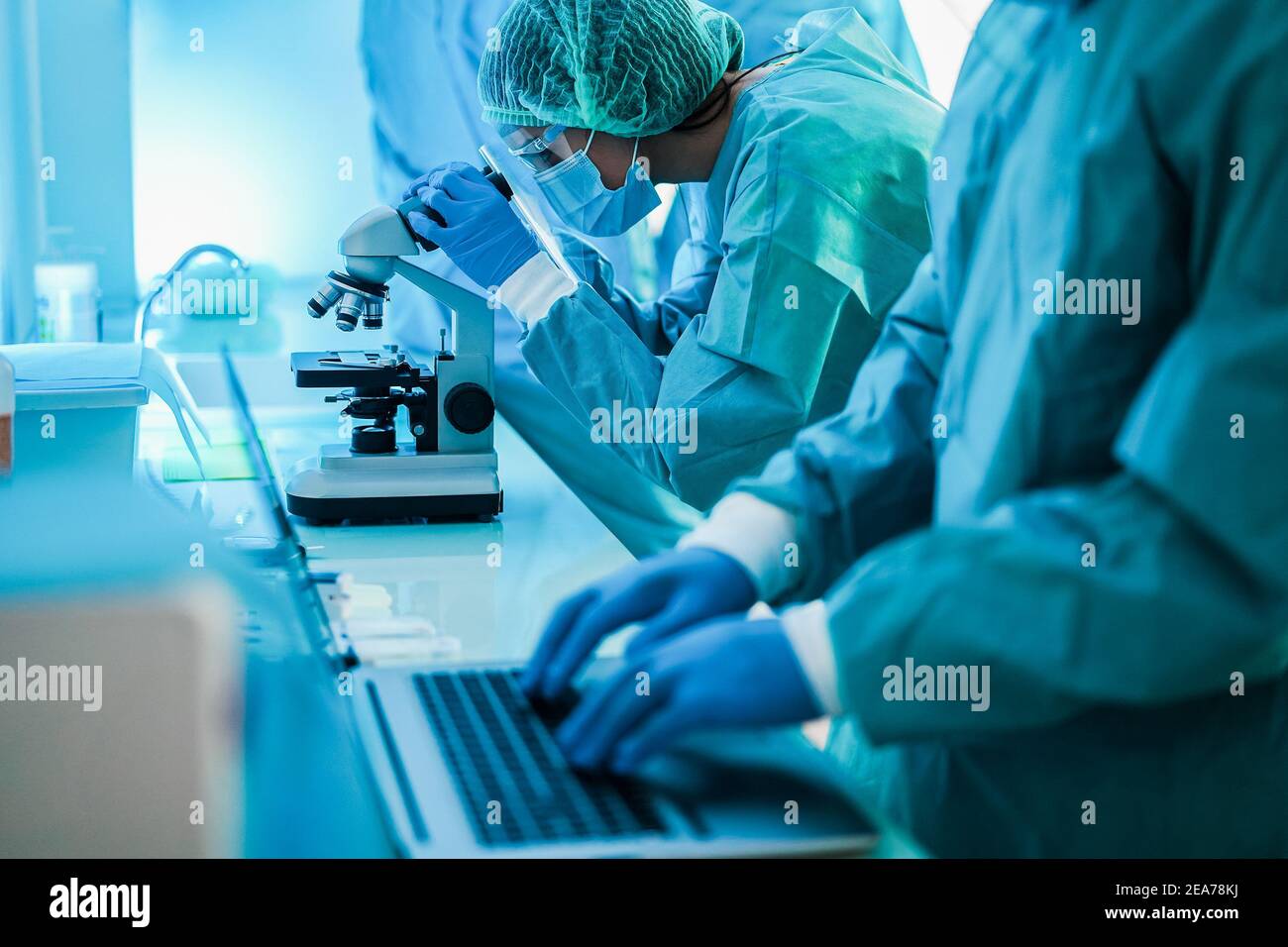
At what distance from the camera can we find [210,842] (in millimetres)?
1040

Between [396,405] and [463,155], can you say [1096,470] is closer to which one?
[396,405]

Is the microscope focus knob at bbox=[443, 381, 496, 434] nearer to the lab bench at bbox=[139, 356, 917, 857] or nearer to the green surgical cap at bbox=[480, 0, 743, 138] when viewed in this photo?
the lab bench at bbox=[139, 356, 917, 857]

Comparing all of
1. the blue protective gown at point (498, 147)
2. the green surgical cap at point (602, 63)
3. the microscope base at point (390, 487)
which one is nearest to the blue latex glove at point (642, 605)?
the microscope base at point (390, 487)

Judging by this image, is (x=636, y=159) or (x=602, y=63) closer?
(x=602, y=63)

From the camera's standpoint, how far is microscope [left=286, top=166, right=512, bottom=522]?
163 cm

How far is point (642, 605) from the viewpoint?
0.90 metres

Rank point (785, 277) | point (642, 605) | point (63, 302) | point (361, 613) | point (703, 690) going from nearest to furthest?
point (703, 690)
point (642, 605)
point (361, 613)
point (785, 277)
point (63, 302)

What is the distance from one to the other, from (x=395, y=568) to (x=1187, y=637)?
0.94 metres

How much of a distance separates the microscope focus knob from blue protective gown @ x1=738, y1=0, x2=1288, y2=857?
30.9 inches

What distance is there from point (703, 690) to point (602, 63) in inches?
39.8

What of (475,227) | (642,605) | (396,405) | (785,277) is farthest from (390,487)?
(642,605)

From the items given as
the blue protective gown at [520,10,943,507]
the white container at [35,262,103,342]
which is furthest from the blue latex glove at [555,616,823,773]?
the white container at [35,262,103,342]

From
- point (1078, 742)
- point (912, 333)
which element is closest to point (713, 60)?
point (912, 333)
